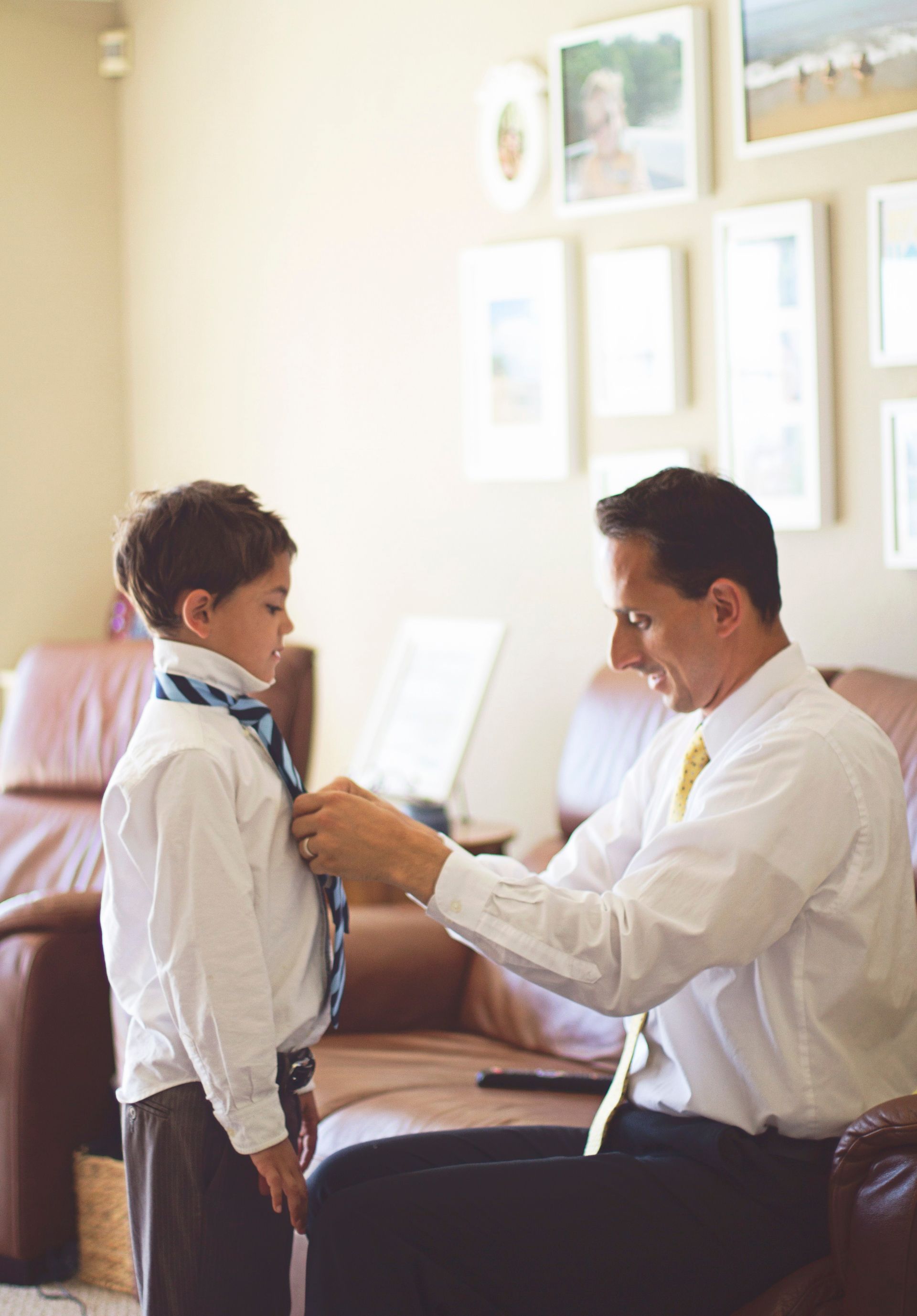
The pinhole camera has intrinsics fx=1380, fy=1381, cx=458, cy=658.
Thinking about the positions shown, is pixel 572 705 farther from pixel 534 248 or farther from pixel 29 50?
pixel 29 50

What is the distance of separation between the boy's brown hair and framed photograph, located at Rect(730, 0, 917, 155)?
162cm

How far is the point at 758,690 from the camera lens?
1560mm

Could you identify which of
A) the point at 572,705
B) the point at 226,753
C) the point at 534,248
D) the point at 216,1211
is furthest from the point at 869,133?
the point at 216,1211

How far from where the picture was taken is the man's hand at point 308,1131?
66.3 inches

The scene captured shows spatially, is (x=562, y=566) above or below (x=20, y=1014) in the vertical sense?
above

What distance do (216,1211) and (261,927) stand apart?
29 centimetres

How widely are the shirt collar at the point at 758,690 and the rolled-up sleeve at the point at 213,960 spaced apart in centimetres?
57

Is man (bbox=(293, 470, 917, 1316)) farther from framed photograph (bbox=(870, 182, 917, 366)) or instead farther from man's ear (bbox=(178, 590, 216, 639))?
framed photograph (bbox=(870, 182, 917, 366))

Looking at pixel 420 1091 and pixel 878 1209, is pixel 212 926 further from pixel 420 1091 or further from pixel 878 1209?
pixel 420 1091

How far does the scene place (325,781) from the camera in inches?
144

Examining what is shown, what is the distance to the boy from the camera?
138 cm

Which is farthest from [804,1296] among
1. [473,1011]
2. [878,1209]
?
[473,1011]

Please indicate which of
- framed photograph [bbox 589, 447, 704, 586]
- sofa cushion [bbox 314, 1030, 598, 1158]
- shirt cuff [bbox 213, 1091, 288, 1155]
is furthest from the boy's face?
framed photograph [bbox 589, 447, 704, 586]

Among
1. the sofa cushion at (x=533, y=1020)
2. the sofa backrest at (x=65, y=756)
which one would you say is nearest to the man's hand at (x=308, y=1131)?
the sofa cushion at (x=533, y=1020)
